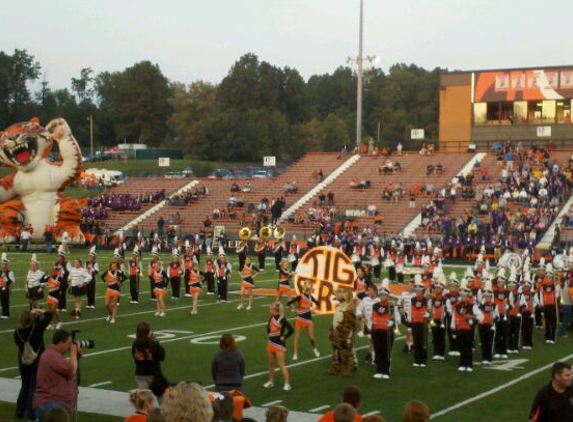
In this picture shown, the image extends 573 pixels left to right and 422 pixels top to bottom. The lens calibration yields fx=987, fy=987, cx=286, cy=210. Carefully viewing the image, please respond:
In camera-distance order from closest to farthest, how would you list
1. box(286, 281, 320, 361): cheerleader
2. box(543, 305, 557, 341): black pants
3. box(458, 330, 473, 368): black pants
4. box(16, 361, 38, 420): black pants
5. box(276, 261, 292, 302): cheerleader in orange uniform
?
box(16, 361, 38, 420): black pants, box(458, 330, 473, 368): black pants, box(286, 281, 320, 361): cheerleader, box(543, 305, 557, 341): black pants, box(276, 261, 292, 302): cheerleader in orange uniform

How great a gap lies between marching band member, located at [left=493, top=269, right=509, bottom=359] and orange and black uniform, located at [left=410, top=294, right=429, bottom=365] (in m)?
1.52

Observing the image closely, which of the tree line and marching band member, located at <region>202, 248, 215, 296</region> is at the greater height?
the tree line

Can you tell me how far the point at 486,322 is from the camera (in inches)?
619

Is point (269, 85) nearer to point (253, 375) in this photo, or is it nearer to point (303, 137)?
point (303, 137)

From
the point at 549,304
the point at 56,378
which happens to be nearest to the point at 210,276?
the point at 549,304

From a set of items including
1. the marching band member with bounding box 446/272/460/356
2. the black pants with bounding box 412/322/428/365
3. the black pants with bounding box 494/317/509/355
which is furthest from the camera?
the black pants with bounding box 494/317/509/355

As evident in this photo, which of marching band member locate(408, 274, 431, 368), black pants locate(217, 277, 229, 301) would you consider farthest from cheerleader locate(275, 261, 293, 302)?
marching band member locate(408, 274, 431, 368)

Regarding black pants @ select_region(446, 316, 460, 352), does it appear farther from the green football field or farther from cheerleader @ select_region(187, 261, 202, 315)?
cheerleader @ select_region(187, 261, 202, 315)

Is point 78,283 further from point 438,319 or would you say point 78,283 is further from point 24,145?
point 24,145

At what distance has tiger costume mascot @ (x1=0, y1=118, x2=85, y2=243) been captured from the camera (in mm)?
42312

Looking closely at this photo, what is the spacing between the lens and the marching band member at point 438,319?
1605cm

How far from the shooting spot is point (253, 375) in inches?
579

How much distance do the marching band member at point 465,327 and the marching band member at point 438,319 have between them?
1.37ft

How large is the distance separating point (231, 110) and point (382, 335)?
67210mm
